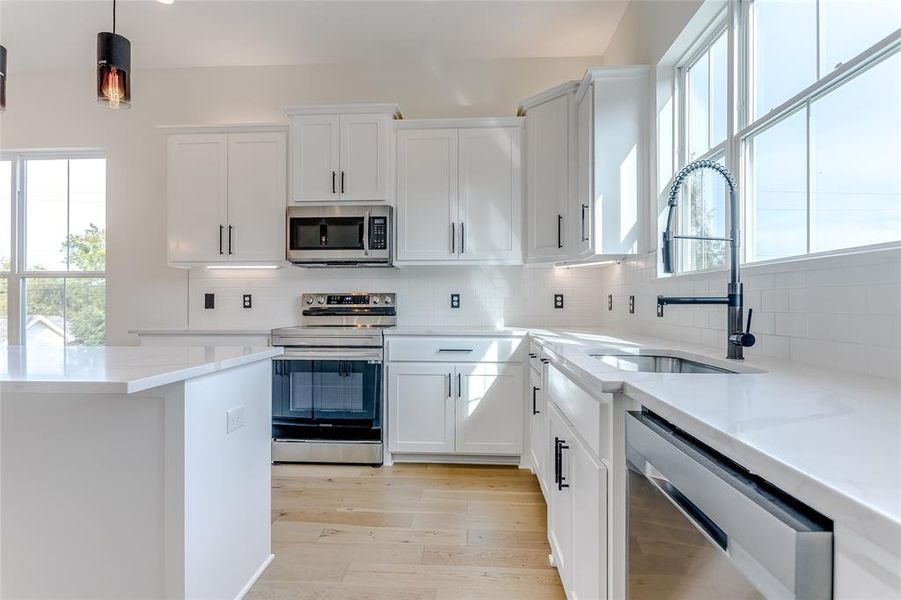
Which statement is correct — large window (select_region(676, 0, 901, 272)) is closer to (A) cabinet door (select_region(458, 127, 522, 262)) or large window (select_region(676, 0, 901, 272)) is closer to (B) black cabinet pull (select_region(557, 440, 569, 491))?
(B) black cabinet pull (select_region(557, 440, 569, 491))

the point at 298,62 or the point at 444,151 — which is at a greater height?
the point at 298,62

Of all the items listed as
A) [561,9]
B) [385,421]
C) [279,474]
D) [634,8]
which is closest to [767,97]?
[634,8]

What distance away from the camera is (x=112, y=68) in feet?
5.43

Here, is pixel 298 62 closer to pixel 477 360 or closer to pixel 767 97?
pixel 477 360

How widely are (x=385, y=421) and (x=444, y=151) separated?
191 cm

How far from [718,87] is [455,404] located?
87.8 inches

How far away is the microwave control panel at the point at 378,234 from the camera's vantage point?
10.3ft

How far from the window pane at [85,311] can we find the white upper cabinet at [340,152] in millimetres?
2033

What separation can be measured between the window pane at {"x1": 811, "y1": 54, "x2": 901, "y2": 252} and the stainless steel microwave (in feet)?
7.80

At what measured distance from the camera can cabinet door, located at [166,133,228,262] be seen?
3.28 meters

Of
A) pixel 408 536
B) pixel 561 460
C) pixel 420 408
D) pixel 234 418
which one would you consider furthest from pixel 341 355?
pixel 561 460

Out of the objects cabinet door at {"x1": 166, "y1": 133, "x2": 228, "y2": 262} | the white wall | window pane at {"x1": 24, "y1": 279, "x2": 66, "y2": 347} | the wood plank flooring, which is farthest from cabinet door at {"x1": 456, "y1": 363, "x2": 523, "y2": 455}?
window pane at {"x1": 24, "y1": 279, "x2": 66, "y2": 347}

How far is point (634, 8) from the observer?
270cm

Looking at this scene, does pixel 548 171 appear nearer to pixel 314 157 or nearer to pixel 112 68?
pixel 314 157
